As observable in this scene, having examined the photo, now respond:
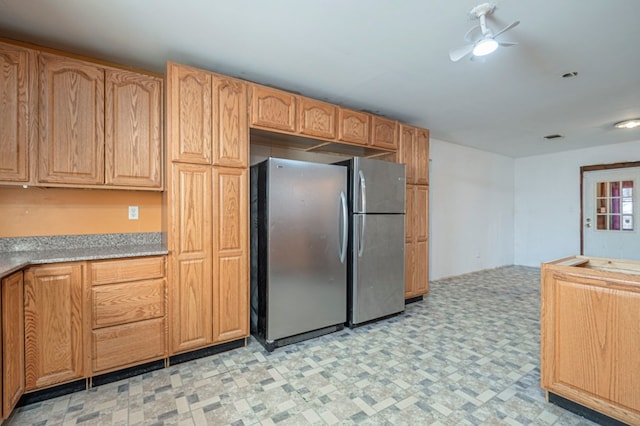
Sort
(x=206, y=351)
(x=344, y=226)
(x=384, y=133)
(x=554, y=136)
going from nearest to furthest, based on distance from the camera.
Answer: (x=206, y=351), (x=344, y=226), (x=384, y=133), (x=554, y=136)

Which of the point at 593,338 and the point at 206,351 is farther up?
the point at 593,338

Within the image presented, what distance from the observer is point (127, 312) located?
207cm

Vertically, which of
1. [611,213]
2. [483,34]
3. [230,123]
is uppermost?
[483,34]

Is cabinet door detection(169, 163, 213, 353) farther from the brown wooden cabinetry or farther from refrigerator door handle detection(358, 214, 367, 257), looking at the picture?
refrigerator door handle detection(358, 214, 367, 257)

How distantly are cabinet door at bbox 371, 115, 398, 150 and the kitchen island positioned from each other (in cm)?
206

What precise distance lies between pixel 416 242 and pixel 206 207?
266 centimetres

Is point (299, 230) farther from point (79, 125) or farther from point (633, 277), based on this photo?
point (633, 277)

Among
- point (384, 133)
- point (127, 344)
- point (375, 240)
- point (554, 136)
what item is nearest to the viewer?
point (127, 344)

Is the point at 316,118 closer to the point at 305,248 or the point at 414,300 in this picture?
the point at 305,248

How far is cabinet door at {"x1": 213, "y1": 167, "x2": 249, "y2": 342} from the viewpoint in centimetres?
241

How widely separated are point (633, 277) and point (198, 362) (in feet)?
9.38

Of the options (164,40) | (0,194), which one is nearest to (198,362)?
(0,194)

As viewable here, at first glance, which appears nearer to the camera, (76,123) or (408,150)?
(76,123)

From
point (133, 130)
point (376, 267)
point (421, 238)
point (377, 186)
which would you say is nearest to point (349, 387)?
point (376, 267)
